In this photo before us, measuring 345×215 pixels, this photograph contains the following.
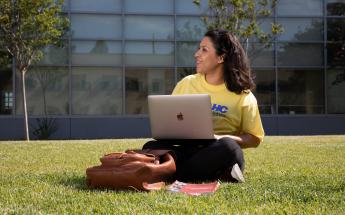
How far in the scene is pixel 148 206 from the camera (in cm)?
370

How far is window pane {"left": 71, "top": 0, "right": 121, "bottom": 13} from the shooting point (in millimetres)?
19281

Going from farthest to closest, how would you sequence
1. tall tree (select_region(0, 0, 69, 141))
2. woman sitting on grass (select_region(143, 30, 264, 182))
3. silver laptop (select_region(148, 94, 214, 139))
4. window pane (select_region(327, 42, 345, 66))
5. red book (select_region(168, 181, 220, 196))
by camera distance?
window pane (select_region(327, 42, 345, 66))
tall tree (select_region(0, 0, 69, 141))
woman sitting on grass (select_region(143, 30, 264, 182))
silver laptop (select_region(148, 94, 214, 139))
red book (select_region(168, 181, 220, 196))

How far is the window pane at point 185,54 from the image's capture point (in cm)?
1969

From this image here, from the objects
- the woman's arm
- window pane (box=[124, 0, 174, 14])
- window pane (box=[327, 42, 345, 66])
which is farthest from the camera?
window pane (box=[327, 42, 345, 66])

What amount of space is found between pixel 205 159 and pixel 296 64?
51.9 ft

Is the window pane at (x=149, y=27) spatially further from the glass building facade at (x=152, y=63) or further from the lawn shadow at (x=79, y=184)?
the lawn shadow at (x=79, y=184)

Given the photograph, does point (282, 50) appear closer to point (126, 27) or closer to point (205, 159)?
point (126, 27)

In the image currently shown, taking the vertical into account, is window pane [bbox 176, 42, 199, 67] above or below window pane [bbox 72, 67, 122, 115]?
above

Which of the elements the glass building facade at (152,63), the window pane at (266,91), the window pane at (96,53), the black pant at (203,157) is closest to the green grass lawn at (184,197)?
the black pant at (203,157)

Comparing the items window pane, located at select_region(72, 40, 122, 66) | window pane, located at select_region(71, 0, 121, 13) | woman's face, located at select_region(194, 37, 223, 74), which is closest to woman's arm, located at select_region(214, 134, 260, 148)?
woman's face, located at select_region(194, 37, 223, 74)

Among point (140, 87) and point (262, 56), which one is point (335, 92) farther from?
point (140, 87)

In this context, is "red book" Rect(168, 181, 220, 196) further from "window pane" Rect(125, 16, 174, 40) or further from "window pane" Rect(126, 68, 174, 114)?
"window pane" Rect(125, 16, 174, 40)

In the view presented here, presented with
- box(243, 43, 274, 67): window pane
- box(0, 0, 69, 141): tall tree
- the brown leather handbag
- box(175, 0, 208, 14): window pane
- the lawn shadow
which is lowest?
the lawn shadow

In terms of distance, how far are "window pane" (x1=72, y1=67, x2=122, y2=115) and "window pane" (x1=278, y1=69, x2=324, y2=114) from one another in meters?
5.68
